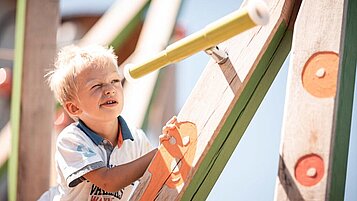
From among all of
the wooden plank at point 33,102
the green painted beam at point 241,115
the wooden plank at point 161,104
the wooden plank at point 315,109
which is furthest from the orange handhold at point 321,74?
the wooden plank at point 33,102

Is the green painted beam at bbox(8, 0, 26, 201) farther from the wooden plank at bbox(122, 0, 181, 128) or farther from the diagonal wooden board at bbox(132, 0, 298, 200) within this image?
the diagonal wooden board at bbox(132, 0, 298, 200)

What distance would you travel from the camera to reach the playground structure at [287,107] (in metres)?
0.90

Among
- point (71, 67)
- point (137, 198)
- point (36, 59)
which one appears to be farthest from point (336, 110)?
point (36, 59)

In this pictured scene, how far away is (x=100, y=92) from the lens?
51.0 inches

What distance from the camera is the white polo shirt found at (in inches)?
48.8

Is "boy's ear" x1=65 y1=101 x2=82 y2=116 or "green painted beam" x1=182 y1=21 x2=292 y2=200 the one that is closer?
"green painted beam" x1=182 y1=21 x2=292 y2=200

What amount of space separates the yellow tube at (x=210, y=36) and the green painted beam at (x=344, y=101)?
6.6 inches

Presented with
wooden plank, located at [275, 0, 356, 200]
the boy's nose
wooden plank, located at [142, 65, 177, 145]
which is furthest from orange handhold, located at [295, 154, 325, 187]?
wooden plank, located at [142, 65, 177, 145]

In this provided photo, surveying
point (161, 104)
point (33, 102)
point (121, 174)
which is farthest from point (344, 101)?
point (161, 104)

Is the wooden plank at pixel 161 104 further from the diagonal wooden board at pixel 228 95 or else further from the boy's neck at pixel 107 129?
the diagonal wooden board at pixel 228 95

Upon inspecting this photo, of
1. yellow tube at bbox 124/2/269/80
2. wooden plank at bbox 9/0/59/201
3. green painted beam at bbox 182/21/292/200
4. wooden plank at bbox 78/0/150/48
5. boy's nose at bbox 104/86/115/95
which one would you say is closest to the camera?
yellow tube at bbox 124/2/269/80

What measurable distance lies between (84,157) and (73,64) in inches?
8.0

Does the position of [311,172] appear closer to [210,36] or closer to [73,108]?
[210,36]

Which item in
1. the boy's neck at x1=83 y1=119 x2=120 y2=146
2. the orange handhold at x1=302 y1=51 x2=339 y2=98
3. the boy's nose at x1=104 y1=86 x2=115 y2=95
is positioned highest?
the boy's nose at x1=104 y1=86 x2=115 y2=95
